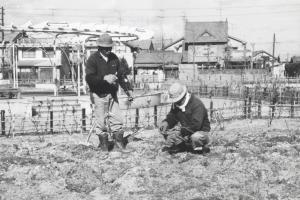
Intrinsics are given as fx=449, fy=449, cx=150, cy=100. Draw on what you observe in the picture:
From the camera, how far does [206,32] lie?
172 ft

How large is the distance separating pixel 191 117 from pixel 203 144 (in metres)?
0.37

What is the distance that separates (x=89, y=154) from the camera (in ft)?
18.9

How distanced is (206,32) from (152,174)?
48.9 meters

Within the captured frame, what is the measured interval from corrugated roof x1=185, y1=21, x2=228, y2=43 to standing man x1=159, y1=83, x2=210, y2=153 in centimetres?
4689

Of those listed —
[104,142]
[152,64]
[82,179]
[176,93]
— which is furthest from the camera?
[152,64]

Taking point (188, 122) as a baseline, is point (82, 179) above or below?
below

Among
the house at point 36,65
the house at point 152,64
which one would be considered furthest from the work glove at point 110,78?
the house at point 152,64

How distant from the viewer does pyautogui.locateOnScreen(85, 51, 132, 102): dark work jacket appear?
5.95 meters

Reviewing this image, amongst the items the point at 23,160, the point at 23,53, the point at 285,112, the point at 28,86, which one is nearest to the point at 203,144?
the point at 23,160

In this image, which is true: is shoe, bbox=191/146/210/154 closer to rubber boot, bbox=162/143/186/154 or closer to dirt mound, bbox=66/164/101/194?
rubber boot, bbox=162/143/186/154

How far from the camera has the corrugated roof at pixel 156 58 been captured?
48.1 meters

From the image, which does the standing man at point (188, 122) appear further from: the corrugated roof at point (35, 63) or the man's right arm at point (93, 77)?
the corrugated roof at point (35, 63)

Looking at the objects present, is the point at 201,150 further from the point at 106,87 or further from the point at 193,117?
the point at 106,87

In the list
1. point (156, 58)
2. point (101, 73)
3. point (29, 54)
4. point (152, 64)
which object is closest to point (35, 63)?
point (29, 54)
